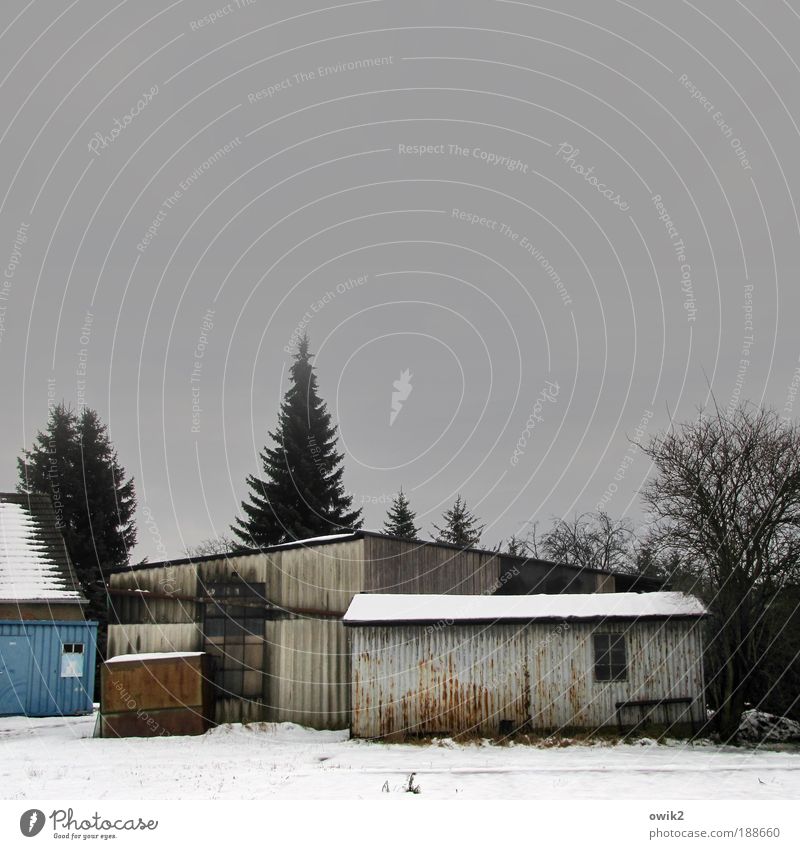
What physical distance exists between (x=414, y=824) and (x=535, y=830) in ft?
4.76

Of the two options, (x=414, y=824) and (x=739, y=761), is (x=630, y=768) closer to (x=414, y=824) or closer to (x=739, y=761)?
(x=739, y=761)

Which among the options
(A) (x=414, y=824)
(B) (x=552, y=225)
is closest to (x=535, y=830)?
(A) (x=414, y=824)

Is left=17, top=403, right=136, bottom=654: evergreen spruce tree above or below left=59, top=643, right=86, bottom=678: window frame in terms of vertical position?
above

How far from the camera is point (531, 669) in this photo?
781 inches

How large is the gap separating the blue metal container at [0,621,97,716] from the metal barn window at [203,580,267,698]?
16.3 feet

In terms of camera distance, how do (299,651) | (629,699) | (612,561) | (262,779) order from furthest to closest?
(612,561)
(299,651)
(629,699)
(262,779)

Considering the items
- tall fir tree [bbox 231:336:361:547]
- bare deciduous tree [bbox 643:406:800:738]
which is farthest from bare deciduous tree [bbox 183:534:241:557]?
bare deciduous tree [bbox 643:406:800:738]

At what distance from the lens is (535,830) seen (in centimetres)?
1027

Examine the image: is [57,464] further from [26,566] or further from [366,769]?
[366,769]

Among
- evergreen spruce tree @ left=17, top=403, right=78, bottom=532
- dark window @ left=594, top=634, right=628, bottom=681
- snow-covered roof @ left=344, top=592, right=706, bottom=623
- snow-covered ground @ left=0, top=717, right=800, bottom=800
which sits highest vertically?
evergreen spruce tree @ left=17, top=403, right=78, bottom=532

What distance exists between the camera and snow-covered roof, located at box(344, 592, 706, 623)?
64.9ft

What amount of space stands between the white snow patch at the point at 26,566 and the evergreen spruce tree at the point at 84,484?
1544 centimetres

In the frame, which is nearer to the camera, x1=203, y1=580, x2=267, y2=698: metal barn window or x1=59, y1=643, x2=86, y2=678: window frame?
x1=203, y1=580, x2=267, y2=698: metal barn window

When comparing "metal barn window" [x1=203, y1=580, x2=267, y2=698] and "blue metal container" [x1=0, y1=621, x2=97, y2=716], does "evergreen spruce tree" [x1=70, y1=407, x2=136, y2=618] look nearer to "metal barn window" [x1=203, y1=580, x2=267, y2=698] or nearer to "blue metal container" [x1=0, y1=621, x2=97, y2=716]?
"blue metal container" [x1=0, y1=621, x2=97, y2=716]
